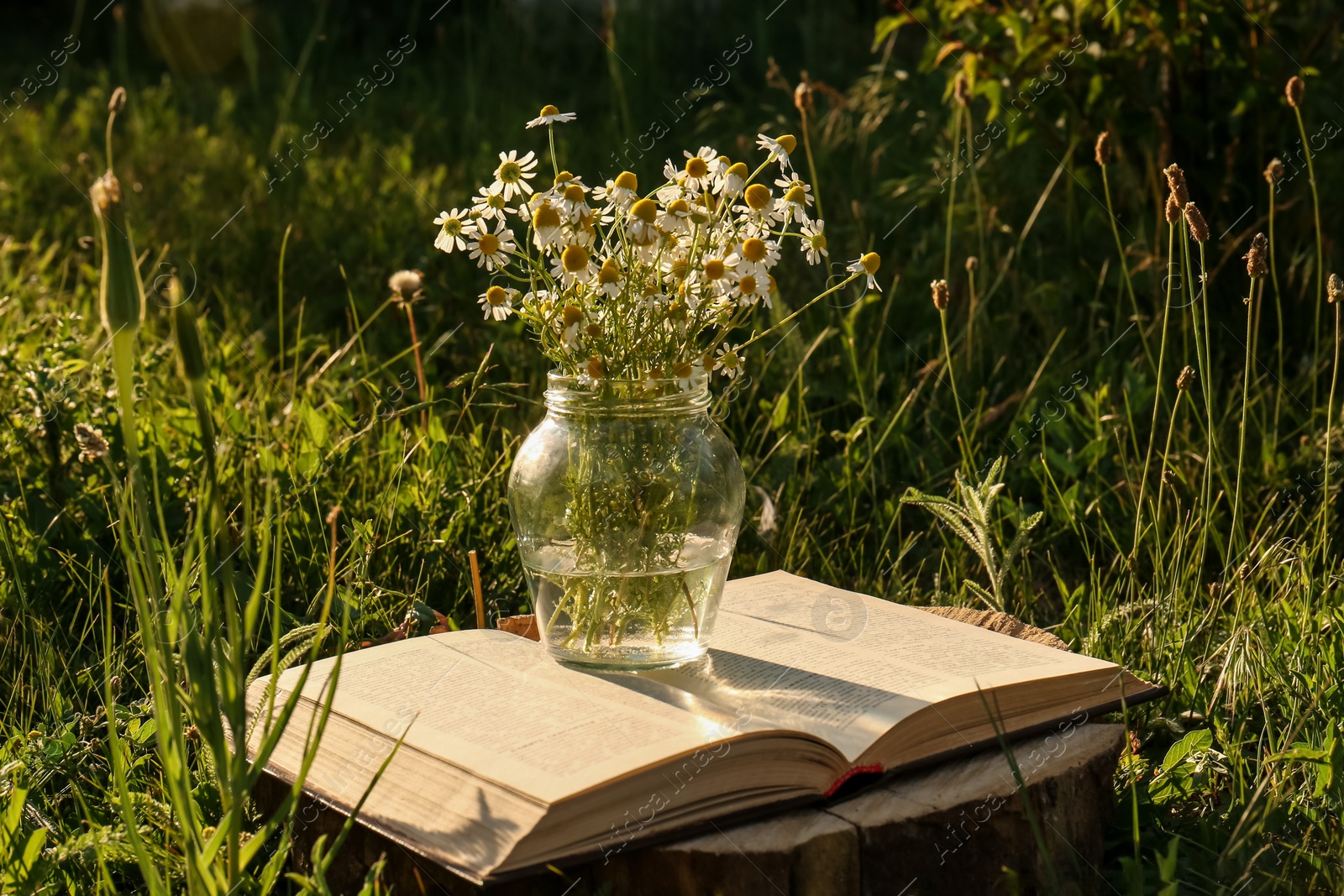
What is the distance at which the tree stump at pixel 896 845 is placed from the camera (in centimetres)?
122

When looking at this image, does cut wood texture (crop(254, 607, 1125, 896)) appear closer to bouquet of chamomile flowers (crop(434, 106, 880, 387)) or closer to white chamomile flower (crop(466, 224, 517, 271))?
bouquet of chamomile flowers (crop(434, 106, 880, 387))

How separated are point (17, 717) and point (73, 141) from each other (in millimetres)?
3668

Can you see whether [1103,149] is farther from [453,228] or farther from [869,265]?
[453,228]

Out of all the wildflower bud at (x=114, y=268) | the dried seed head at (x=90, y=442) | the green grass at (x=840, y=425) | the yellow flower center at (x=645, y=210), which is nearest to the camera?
the wildflower bud at (x=114, y=268)

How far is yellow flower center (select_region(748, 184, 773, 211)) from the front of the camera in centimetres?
133

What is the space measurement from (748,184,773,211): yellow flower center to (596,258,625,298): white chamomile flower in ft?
0.49

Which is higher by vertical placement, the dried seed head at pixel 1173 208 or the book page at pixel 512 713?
the dried seed head at pixel 1173 208

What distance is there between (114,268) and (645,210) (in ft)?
1.69

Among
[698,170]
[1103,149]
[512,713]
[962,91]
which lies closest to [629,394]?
[698,170]

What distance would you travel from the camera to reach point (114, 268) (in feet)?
3.11

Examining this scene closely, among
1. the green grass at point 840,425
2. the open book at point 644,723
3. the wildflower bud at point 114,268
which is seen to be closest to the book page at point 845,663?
the open book at point 644,723

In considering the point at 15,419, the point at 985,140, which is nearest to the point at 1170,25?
the point at 985,140

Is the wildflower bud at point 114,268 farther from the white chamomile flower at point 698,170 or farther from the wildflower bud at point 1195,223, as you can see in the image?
the wildflower bud at point 1195,223

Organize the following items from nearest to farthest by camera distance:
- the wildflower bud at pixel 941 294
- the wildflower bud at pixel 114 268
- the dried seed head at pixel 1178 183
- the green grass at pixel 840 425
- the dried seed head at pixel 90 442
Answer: the wildflower bud at pixel 114 268
the dried seed head at pixel 90 442
the green grass at pixel 840 425
the dried seed head at pixel 1178 183
the wildflower bud at pixel 941 294
